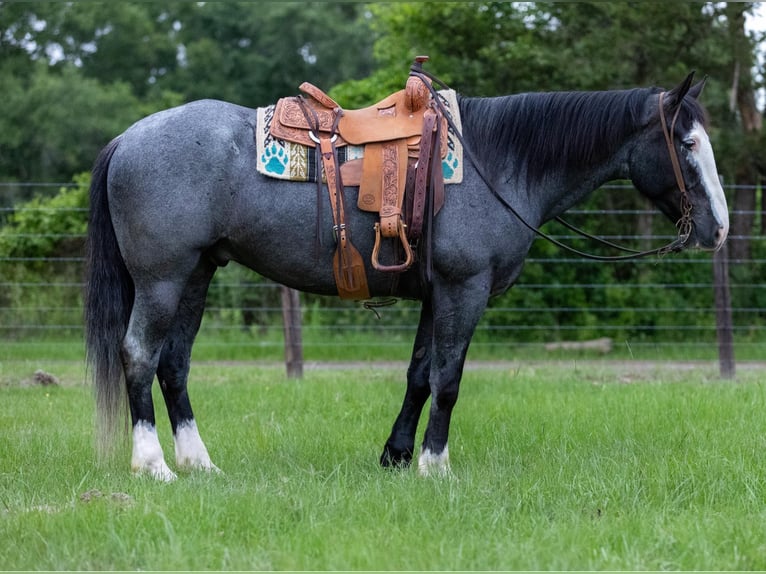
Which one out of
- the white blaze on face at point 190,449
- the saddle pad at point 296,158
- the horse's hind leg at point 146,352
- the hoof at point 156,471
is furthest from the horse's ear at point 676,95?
the hoof at point 156,471

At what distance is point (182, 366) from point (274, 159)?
4.41 ft

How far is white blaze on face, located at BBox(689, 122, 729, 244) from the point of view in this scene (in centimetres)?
470

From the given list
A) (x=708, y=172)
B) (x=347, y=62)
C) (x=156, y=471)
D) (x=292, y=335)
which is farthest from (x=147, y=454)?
(x=347, y=62)

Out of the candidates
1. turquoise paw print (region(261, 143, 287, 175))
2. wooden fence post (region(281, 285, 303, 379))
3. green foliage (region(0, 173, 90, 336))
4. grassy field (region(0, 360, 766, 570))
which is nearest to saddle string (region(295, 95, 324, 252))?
turquoise paw print (region(261, 143, 287, 175))

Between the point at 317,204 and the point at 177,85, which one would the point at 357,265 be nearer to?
the point at 317,204

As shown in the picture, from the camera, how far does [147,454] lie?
4.71 meters

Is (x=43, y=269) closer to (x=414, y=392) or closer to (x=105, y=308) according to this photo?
(x=105, y=308)

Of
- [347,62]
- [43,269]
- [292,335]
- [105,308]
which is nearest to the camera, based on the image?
[105,308]

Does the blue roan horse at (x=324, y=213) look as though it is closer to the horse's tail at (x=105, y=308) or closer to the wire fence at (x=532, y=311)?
the horse's tail at (x=105, y=308)

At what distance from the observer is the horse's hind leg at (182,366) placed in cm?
505

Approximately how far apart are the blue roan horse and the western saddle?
0.26 feet

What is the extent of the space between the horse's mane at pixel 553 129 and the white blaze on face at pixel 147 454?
2.34 metres

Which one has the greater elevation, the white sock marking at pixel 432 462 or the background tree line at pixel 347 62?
the background tree line at pixel 347 62

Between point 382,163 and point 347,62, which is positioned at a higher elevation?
Result: point 347,62
